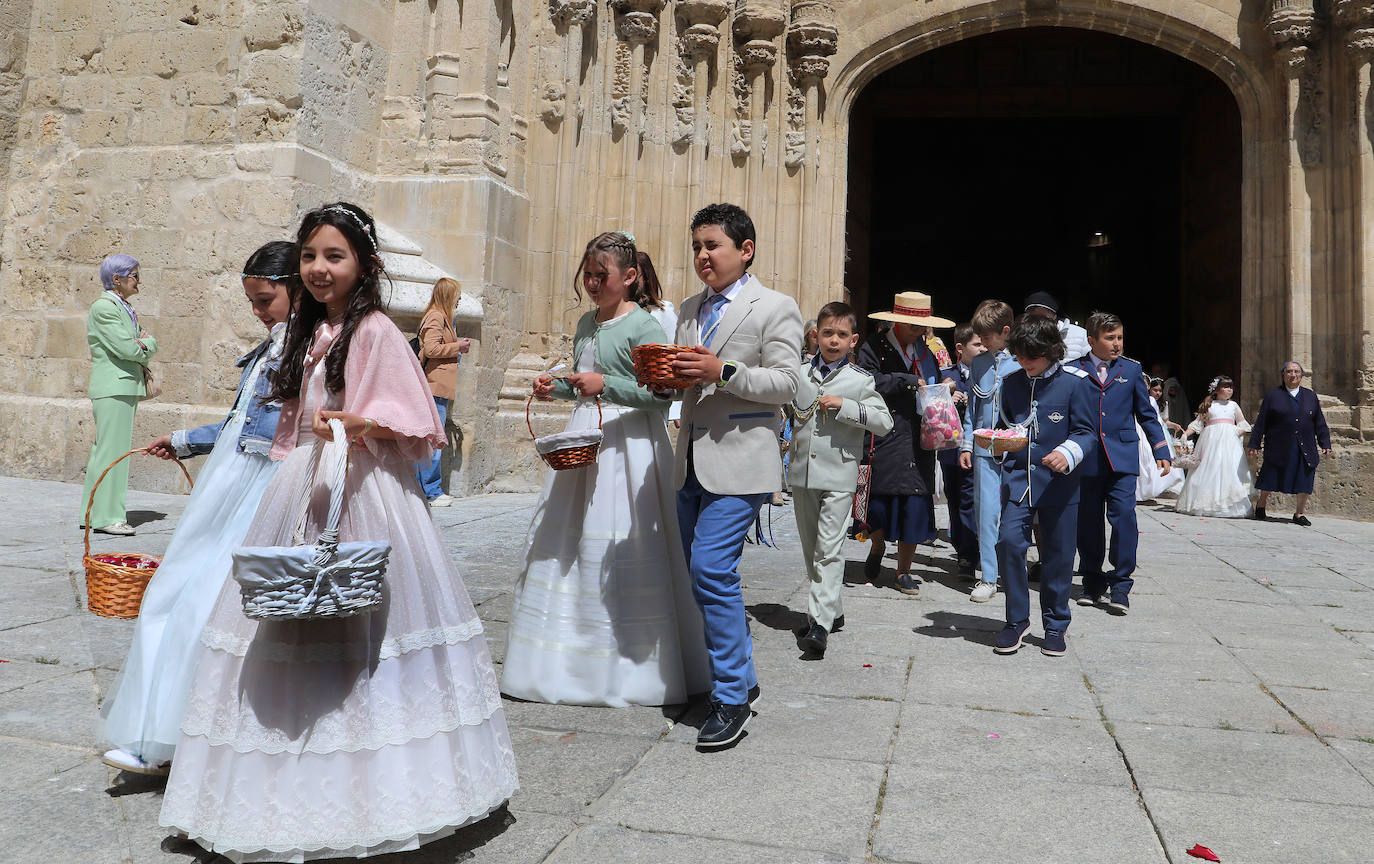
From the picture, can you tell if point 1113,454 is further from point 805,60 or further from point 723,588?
Answer: point 805,60

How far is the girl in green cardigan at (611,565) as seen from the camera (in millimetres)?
3418

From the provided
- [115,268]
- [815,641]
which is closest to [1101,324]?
[815,641]

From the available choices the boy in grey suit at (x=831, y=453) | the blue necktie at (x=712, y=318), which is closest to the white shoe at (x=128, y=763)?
the blue necktie at (x=712, y=318)

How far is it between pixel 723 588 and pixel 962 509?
359 centimetres

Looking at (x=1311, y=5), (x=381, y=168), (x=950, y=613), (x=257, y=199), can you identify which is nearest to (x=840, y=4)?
(x=1311, y=5)

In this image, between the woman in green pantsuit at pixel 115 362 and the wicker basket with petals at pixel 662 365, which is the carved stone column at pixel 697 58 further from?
the wicker basket with petals at pixel 662 365

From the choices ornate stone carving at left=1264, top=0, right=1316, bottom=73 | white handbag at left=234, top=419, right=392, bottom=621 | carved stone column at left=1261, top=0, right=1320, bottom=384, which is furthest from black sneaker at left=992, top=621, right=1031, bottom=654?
ornate stone carving at left=1264, top=0, right=1316, bottom=73

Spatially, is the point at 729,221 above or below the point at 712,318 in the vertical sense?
above

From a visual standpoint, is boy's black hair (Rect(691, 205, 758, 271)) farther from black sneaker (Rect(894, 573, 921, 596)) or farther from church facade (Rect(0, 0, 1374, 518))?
church facade (Rect(0, 0, 1374, 518))

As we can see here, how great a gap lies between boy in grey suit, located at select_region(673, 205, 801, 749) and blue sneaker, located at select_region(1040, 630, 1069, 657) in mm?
1594

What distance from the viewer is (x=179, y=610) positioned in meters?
2.54

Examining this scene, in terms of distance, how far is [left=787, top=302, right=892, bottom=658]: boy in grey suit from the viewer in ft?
14.5

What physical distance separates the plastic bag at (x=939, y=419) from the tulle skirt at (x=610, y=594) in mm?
2348

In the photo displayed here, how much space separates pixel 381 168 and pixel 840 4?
641 cm
